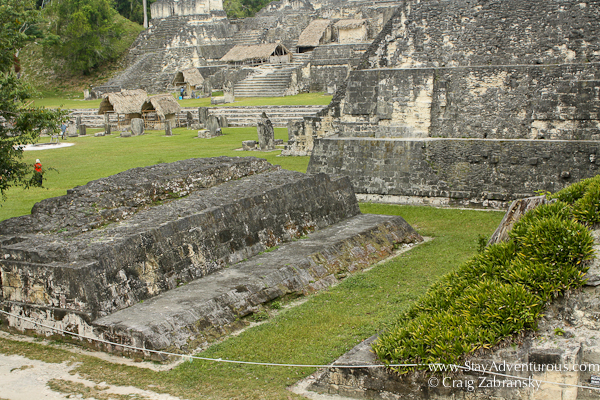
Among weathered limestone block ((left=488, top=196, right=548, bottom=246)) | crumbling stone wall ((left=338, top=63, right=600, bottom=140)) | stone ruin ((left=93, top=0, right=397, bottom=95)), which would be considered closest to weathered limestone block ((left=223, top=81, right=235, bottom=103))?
stone ruin ((left=93, top=0, right=397, bottom=95))

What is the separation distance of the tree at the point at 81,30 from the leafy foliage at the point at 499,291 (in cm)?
4246

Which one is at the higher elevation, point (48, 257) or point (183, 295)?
point (48, 257)

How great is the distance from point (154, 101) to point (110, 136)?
9.70 ft

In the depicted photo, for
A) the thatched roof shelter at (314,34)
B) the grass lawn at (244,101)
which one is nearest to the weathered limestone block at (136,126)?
the grass lawn at (244,101)

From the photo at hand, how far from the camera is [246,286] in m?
7.24

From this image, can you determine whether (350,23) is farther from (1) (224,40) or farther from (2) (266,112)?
(2) (266,112)

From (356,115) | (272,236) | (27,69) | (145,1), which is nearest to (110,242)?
(272,236)

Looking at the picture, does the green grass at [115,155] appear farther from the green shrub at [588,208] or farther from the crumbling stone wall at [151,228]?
the green shrub at [588,208]

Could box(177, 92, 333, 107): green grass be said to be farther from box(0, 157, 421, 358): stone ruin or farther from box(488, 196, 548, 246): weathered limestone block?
box(488, 196, 548, 246): weathered limestone block

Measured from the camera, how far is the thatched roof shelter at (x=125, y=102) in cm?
3016

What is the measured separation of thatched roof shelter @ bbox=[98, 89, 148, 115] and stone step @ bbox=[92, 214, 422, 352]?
2241cm

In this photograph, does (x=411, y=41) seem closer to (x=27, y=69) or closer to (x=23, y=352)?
(x=23, y=352)

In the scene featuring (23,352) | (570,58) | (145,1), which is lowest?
(23,352)

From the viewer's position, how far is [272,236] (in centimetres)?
902
